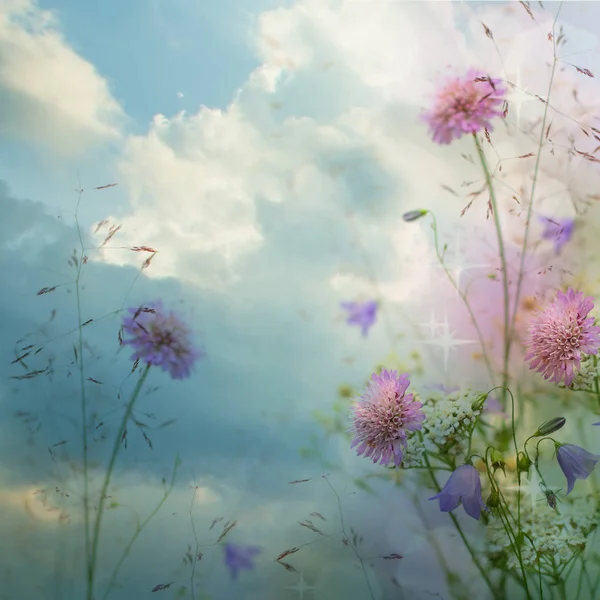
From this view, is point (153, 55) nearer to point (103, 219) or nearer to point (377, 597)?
point (103, 219)

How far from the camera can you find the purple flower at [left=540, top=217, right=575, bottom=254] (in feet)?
3.62

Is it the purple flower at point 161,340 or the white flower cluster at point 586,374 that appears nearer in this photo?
the white flower cluster at point 586,374

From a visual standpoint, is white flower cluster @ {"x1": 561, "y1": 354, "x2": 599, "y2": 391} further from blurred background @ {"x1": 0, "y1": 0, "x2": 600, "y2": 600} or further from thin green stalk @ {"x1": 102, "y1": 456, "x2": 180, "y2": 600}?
thin green stalk @ {"x1": 102, "y1": 456, "x2": 180, "y2": 600}

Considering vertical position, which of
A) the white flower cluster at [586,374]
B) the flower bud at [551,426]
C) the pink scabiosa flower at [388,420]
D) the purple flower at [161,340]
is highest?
the purple flower at [161,340]

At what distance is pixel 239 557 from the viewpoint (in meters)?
1.04

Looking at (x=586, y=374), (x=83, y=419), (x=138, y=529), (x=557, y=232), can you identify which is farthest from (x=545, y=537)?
(x=83, y=419)

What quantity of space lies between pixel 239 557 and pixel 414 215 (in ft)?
2.04

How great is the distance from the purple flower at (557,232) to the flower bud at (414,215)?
0.21 meters

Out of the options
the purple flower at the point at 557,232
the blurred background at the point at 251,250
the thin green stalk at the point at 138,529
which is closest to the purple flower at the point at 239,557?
the blurred background at the point at 251,250

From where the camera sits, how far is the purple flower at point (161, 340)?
42.8 inches

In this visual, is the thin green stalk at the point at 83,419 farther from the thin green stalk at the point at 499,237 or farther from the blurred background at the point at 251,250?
the thin green stalk at the point at 499,237

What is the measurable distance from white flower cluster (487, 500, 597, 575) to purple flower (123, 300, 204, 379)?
1.77 feet

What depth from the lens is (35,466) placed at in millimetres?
1064

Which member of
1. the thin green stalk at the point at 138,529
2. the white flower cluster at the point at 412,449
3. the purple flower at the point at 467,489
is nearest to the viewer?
the purple flower at the point at 467,489
